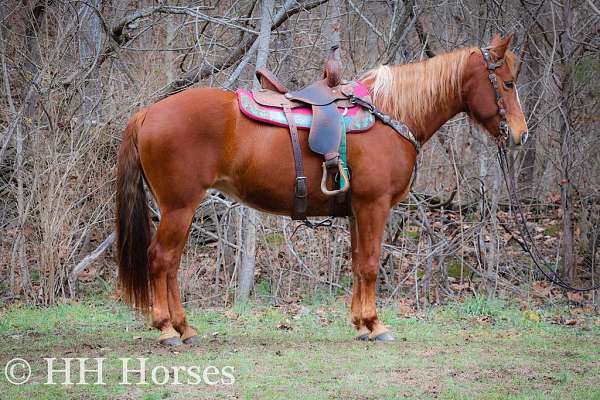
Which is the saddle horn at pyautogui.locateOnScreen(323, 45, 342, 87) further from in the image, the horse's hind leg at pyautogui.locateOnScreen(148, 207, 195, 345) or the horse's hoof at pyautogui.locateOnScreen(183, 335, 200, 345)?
the horse's hoof at pyautogui.locateOnScreen(183, 335, 200, 345)

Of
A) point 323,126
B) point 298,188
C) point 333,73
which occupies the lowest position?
point 298,188

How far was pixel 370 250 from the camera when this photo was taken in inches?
219

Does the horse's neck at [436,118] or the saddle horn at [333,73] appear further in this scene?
the horse's neck at [436,118]

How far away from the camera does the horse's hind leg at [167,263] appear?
17.3 ft

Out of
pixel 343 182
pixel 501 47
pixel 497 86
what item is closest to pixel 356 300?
pixel 343 182

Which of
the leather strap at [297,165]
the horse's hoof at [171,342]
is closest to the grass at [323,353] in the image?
the horse's hoof at [171,342]

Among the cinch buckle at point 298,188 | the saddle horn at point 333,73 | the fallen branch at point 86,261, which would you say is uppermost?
the saddle horn at point 333,73

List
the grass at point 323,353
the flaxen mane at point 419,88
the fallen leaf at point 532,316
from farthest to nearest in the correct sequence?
the fallen leaf at point 532,316, the flaxen mane at point 419,88, the grass at point 323,353

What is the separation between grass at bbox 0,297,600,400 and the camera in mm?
4168

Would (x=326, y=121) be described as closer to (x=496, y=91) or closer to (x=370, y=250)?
(x=370, y=250)

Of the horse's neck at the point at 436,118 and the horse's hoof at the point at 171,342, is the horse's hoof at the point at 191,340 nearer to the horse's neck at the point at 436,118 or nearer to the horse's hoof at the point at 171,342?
the horse's hoof at the point at 171,342

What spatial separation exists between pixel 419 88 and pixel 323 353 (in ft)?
7.25

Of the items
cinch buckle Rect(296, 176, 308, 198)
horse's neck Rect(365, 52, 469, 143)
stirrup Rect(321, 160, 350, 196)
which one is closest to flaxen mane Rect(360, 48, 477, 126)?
horse's neck Rect(365, 52, 469, 143)

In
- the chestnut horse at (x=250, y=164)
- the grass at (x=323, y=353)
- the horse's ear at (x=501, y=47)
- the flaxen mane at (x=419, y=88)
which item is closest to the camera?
the grass at (x=323, y=353)
